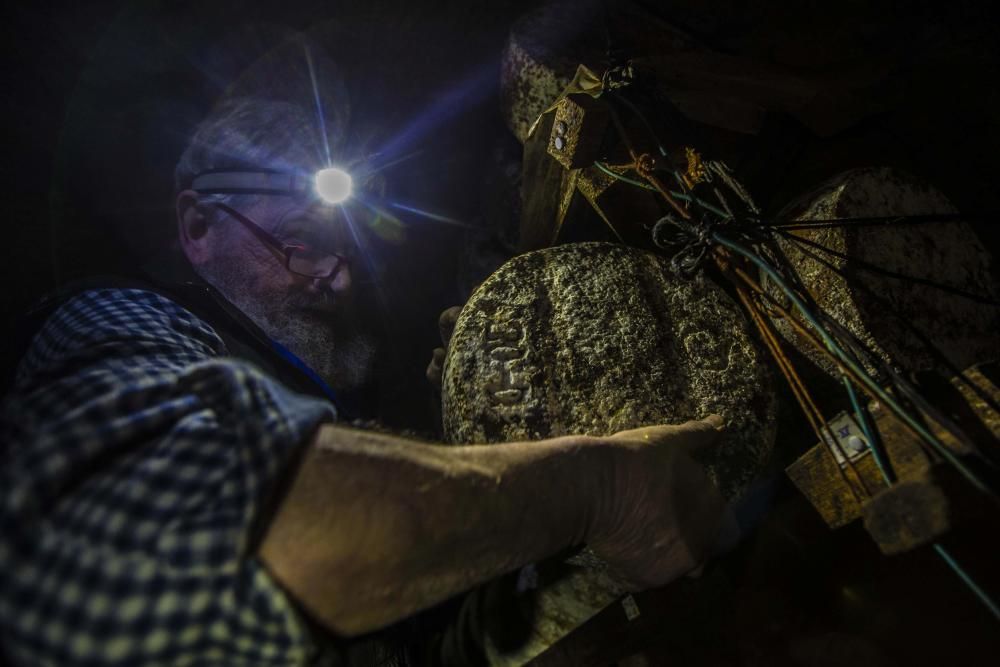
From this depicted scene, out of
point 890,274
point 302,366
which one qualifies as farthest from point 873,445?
point 302,366

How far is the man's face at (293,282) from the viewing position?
3.08m

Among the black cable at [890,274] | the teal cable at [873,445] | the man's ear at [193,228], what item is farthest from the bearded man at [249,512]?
the man's ear at [193,228]

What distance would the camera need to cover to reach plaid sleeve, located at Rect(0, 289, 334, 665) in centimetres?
94

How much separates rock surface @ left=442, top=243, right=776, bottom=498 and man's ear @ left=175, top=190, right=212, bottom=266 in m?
2.16

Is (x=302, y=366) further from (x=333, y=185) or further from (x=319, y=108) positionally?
(x=319, y=108)

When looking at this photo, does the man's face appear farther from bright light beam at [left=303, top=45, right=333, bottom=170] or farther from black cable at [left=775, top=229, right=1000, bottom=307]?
black cable at [left=775, top=229, right=1000, bottom=307]

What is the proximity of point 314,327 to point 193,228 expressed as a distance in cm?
114

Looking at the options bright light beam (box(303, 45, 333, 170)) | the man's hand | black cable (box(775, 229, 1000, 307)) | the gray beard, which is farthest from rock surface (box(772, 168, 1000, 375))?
bright light beam (box(303, 45, 333, 170))

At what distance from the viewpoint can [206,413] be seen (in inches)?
46.9

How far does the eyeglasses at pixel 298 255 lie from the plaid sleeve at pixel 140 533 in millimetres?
2128

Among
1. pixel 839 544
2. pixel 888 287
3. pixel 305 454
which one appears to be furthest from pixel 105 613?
pixel 888 287

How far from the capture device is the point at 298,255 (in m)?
3.21

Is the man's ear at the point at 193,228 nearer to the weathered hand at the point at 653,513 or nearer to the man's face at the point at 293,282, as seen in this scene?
the man's face at the point at 293,282

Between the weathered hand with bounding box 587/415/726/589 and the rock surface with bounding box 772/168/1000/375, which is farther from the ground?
the rock surface with bounding box 772/168/1000/375
